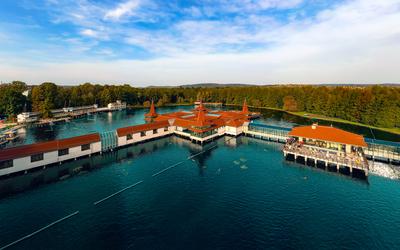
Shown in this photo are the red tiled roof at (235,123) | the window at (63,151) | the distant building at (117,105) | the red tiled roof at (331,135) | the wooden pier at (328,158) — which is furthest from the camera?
the distant building at (117,105)

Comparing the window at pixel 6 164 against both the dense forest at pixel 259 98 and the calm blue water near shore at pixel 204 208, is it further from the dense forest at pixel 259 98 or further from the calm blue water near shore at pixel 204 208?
the dense forest at pixel 259 98

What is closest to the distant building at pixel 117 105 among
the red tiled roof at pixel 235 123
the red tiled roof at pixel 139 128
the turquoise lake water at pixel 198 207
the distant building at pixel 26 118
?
the distant building at pixel 26 118

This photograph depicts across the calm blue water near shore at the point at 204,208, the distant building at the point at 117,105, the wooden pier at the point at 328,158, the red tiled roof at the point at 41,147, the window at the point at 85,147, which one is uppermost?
the distant building at the point at 117,105

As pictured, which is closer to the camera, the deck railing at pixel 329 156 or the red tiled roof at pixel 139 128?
the deck railing at pixel 329 156

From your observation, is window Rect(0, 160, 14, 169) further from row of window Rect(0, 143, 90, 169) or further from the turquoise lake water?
the turquoise lake water

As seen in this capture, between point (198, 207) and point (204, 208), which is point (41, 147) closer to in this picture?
point (198, 207)

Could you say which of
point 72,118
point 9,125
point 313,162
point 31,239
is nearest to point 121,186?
point 31,239

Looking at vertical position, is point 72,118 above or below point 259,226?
above

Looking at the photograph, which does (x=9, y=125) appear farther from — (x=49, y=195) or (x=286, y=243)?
(x=286, y=243)
